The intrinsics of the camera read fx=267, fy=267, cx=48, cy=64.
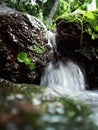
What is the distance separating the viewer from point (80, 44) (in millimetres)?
5871

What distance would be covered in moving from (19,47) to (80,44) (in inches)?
63.2

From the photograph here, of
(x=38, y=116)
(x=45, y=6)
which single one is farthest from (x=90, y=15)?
(x=45, y=6)

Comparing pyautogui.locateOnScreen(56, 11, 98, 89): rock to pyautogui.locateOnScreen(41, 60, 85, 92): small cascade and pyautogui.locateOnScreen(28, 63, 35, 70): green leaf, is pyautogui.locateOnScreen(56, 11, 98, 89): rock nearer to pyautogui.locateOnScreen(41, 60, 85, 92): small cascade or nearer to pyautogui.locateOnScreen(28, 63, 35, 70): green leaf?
pyautogui.locateOnScreen(41, 60, 85, 92): small cascade

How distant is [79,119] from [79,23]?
5.02 m

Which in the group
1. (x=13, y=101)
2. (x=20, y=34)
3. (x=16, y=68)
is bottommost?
(x=16, y=68)

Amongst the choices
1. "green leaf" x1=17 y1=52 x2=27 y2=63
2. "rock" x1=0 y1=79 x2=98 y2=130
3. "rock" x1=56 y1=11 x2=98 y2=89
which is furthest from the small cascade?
"rock" x1=0 y1=79 x2=98 y2=130

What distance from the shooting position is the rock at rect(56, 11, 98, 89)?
581 cm

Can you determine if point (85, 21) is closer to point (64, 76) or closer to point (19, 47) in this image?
point (64, 76)

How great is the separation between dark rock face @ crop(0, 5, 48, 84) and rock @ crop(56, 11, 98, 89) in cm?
70

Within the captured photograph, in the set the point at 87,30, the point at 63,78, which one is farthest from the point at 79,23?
the point at 63,78

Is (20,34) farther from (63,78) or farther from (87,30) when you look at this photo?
(87,30)

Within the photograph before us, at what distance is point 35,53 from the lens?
197 inches

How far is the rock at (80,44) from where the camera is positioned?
581cm

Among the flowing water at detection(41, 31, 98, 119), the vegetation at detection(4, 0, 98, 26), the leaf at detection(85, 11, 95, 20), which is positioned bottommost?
the flowing water at detection(41, 31, 98, 119)
